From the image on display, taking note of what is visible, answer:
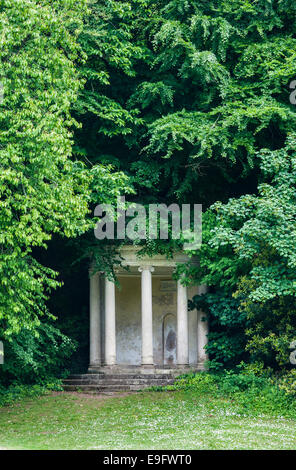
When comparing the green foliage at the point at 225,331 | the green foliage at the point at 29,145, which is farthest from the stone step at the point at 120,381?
the green foliage at the point at 29,145

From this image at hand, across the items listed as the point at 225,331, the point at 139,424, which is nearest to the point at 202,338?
the point at 225,331

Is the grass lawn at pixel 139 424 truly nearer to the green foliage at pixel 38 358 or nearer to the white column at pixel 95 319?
the green foliage at pixel 38 358

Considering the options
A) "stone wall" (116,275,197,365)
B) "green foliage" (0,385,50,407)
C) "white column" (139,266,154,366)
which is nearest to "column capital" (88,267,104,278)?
"white column" (139,266,154,366)

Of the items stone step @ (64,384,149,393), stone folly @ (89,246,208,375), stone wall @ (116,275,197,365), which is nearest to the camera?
stone step @ (64,384,149,393)

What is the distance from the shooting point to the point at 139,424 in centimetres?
2100

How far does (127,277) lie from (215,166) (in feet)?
24.7

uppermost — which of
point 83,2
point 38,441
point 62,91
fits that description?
point 83,2

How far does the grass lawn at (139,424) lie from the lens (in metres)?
17.8

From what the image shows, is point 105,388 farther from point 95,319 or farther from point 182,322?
point 182,322

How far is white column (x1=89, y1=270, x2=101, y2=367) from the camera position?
1204 inches

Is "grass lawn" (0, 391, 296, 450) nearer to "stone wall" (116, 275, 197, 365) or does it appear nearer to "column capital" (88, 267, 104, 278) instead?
"column capital" (88, 267, 104, 278)
